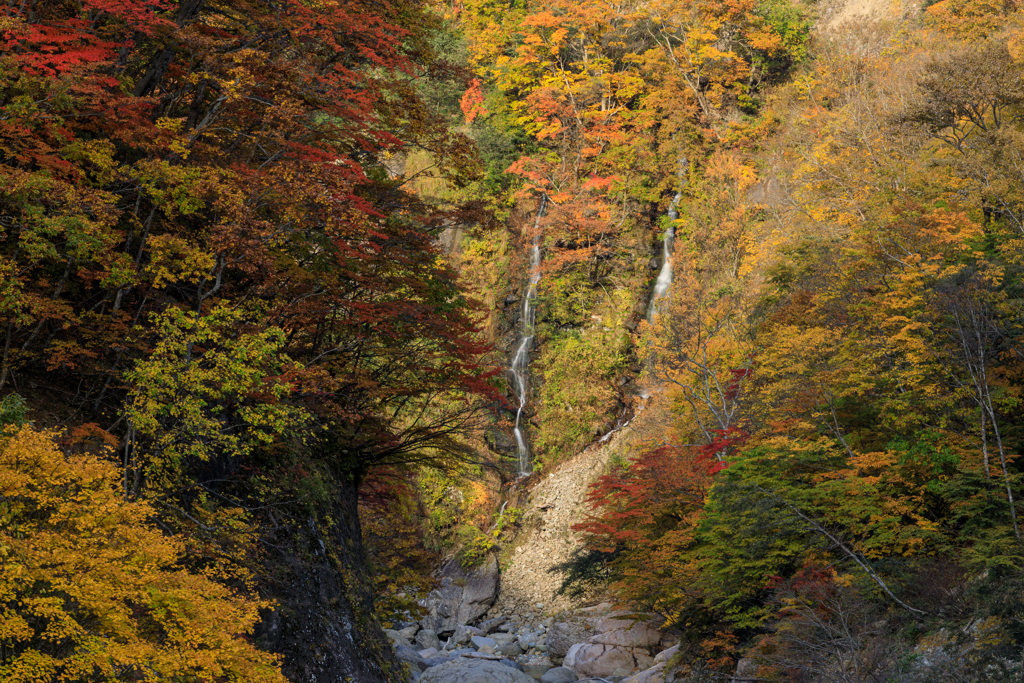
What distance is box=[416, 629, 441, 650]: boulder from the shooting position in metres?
21.3

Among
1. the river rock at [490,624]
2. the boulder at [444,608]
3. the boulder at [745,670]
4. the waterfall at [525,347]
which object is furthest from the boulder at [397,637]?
the boulder at [745,670]

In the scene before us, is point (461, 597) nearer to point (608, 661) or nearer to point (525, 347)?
point (608, 661)

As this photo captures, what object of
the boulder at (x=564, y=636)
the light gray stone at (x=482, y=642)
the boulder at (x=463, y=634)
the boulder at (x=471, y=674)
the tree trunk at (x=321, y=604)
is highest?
the tree trunk at (x=321, y=604)

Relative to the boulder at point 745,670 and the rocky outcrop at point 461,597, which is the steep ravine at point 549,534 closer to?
the rocky outcrop at point 461,597

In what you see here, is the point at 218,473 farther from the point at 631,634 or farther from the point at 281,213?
the point at 631,634

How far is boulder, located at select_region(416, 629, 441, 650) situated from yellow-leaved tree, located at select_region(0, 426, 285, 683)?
17316mm

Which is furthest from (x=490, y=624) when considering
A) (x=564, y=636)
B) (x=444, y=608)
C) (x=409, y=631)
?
(x=564, y=636)

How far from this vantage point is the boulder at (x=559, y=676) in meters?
16.9

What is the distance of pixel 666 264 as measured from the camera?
25938mm

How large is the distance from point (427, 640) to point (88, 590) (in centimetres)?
1861

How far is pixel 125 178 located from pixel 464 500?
2017cm

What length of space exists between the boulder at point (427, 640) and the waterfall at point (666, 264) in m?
12.5

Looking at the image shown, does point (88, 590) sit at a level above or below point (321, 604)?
above

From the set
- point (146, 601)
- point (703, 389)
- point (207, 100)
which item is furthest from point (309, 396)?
point (703, 389)
